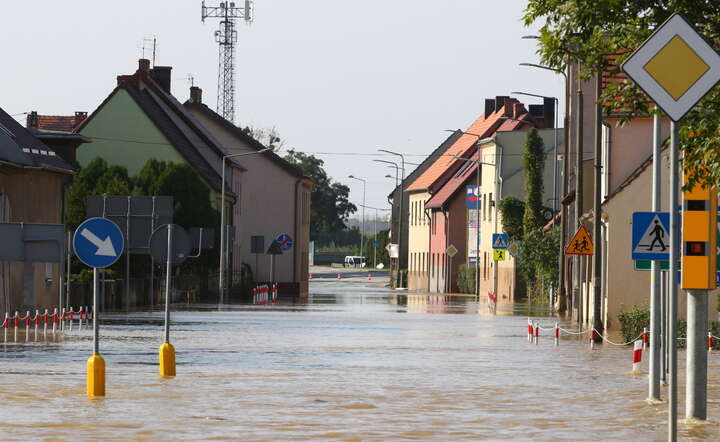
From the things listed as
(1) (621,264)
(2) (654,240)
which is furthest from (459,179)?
(2) (654,240)

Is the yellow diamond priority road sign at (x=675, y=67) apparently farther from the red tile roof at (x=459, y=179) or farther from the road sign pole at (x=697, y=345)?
the red tile roof at (x=459, y=179)

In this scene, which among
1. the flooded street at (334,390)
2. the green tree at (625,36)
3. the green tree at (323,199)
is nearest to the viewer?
Result: the flooded street at (334,390)

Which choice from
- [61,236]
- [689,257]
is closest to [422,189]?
[61,236]

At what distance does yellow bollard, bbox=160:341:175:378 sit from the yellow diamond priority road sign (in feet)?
42.5

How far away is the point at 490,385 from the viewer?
22.8m

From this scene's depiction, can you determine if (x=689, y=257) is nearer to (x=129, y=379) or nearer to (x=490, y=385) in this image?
(x=490, y=385)

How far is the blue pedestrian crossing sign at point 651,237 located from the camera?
18.9 meters

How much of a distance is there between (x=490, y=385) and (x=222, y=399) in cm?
468

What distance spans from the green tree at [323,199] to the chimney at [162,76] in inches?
3596

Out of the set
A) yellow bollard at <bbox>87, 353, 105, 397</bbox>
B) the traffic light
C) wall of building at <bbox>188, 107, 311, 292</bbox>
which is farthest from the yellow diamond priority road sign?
wall of building at <bbox>188, 107, 311, 292</bbox>

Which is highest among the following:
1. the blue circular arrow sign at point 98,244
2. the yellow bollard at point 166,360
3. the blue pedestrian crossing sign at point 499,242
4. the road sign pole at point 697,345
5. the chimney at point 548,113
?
the chimney at point 548,113

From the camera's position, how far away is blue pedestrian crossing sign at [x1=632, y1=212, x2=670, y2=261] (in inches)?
745

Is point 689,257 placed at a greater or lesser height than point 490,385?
greater

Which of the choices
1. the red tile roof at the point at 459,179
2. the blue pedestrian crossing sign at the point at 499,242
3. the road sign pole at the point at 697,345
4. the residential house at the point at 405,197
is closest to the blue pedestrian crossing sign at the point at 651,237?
the road sign pole at the point at 697,345
